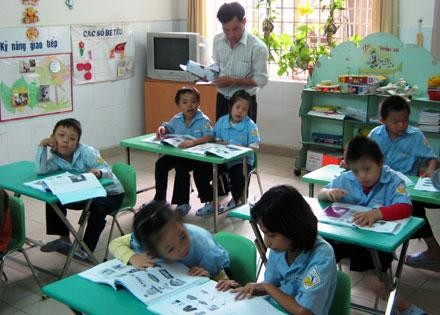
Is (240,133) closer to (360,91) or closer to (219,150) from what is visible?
(219,150)

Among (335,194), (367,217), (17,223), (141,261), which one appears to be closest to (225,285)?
(141,261)

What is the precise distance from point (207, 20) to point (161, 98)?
43.9 inches

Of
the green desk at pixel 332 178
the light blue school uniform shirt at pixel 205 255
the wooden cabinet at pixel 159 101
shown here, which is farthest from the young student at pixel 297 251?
the wooden cabinet at pixel 159 101

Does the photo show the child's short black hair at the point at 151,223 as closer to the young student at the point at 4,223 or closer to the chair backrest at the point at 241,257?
the chair backrest at the point at 241,257

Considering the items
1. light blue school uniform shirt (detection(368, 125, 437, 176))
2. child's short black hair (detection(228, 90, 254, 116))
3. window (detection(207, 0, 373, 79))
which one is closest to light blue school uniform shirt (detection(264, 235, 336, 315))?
light blue school uniform shirt (detection(368, 125, 437, 176))

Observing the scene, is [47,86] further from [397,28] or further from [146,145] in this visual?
[397,28]

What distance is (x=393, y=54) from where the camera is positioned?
5449 millimetres

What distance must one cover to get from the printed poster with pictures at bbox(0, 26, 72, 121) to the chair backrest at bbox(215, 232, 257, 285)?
384cm

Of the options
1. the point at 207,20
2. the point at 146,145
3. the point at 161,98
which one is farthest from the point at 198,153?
the point at 207,20

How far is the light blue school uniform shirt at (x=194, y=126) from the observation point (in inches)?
191

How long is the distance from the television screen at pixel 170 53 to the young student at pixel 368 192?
13.0 ft

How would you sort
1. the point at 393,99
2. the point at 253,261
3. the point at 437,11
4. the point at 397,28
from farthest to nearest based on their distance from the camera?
the point at 397,28, the point at 437,11, the point at 393,99, the point at 253,261

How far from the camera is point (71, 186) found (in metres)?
3.40

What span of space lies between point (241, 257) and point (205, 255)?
0.16 meters
